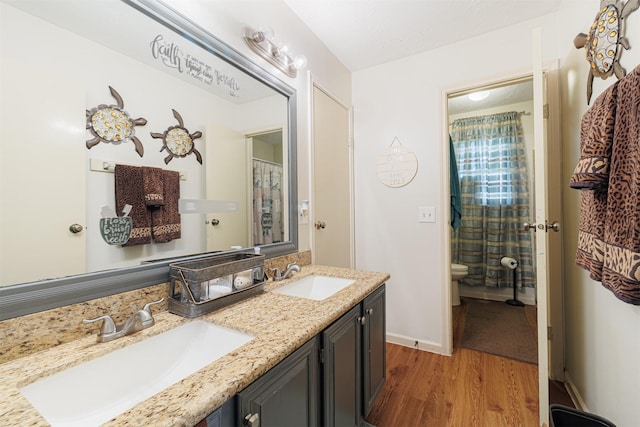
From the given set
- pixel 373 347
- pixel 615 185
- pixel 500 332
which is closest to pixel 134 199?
pixel 373 347

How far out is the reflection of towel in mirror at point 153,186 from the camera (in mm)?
1032

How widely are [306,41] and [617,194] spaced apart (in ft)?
6.12

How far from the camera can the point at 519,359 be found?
80.4 inches

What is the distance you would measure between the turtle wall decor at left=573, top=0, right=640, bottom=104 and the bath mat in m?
1.94

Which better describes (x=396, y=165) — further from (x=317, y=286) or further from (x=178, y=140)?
(x=178, y=140)

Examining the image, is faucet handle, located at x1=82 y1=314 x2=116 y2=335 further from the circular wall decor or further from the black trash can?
the circular wall decor

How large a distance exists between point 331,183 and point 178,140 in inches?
50.0

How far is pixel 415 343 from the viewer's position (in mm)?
2268

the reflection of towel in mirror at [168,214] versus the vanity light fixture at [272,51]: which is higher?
the vanity light fixture at [272,51]

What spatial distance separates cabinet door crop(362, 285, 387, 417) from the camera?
1346 millimetres

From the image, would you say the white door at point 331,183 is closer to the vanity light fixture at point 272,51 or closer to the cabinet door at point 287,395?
the vanity light fixture at point 272,51

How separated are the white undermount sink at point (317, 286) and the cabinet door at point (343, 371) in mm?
269

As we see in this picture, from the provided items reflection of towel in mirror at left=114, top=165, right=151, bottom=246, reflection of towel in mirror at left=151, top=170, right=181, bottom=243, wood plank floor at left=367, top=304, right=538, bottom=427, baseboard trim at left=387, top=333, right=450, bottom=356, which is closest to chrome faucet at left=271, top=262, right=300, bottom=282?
reflection of towel in mirror at left=151, top=170, right=181, bottom=243

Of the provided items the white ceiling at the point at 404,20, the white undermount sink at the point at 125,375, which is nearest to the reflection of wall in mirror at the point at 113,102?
the white undermount sink at the point at 125,375
